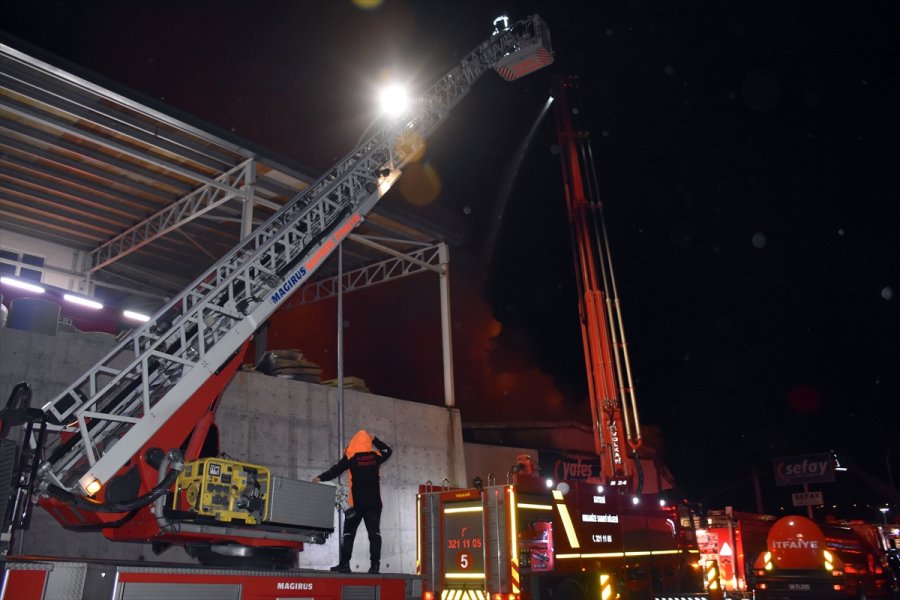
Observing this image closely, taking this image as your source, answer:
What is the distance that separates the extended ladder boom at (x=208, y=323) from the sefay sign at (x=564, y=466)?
1471 cm

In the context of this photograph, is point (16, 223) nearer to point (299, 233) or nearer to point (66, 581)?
point (299, 233)

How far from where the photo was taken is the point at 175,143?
527 inches

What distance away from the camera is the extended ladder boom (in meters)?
7.20

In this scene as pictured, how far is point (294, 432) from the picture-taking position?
1318 cm

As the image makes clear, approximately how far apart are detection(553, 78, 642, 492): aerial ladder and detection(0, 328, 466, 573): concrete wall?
3.58 m

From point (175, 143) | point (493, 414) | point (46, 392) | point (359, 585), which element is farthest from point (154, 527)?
point (493, 414)

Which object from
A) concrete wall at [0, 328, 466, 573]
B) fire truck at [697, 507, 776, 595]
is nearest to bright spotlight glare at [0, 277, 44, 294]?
concrete wall at [0, 328, 466, 573]

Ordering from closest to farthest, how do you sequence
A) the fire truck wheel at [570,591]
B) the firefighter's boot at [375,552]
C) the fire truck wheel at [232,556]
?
the fire truck wheel at [232,556] → the firefighter's boot at [375,552] → the fire truck wheel at [570,591]

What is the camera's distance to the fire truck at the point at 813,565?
11883 millimetres

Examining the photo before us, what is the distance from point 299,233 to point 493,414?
2215 centimetres

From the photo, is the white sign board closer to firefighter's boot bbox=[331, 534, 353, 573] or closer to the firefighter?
the firefighter

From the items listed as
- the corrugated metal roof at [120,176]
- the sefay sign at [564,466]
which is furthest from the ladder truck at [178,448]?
the sefay sign at [564,466]

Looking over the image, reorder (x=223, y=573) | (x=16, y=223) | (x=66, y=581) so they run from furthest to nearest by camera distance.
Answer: (x=16, y=223) → (x=223, y=573) → (x=66, y=581)

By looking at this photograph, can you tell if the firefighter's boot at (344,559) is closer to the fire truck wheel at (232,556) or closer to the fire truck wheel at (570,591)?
the fire truck wheel at (232,556)
